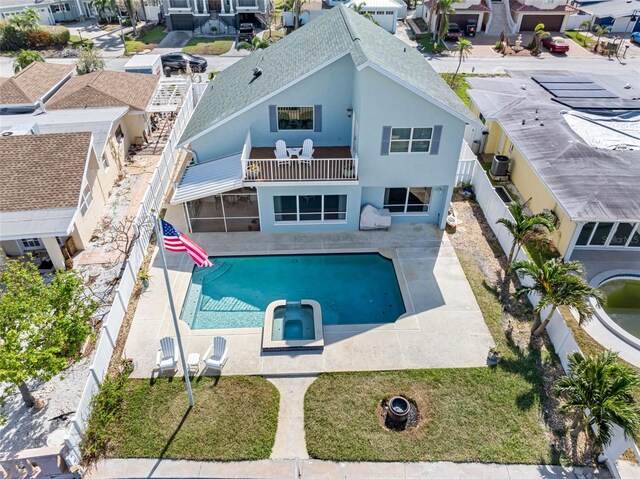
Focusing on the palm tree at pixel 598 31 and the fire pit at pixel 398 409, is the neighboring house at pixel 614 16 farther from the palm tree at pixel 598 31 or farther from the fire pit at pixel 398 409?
the fire pit at pixel 398 409

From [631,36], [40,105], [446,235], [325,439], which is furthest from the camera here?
[631,36]

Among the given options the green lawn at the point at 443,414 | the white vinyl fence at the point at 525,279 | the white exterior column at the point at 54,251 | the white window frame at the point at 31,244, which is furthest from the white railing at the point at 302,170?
the white window frame at the point at 31,244

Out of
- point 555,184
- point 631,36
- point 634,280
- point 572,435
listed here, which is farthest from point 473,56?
point 572,435

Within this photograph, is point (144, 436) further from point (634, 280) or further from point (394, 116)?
point (634, 280)

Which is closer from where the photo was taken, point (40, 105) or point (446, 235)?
point (446, 235)

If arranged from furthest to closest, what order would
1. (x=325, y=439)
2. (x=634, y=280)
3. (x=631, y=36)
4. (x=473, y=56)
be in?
(x=631, y=36) → (x=473, y=56) → (x=634, y=280) → (x=325, y=439)

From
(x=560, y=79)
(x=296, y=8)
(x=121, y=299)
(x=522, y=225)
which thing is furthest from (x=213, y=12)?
(x=522, y=225)

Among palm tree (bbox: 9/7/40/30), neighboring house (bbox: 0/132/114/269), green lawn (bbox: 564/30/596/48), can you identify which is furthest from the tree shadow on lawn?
green lawn (bbox: 564/30/596/48)
